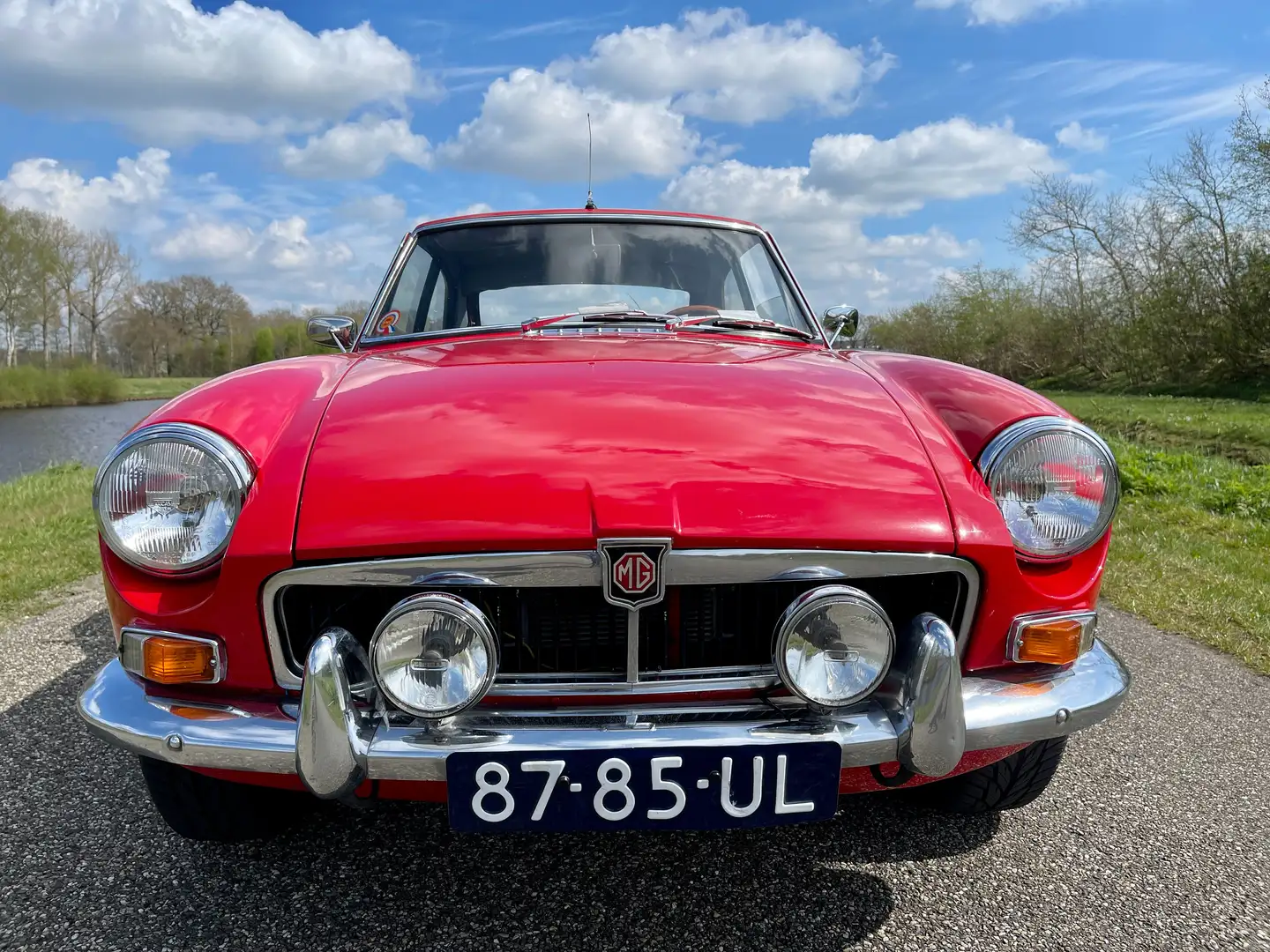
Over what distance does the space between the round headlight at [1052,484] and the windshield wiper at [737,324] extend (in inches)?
40.8

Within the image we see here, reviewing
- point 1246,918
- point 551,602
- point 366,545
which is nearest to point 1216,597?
point 1246,918

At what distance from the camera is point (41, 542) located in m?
5.29

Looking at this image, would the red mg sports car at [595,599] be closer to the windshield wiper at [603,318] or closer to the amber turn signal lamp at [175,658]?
the amber turn signal lamp at [175,658]

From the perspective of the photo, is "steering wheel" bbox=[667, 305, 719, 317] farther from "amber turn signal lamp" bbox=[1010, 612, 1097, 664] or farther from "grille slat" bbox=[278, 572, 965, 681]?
"amber turn signal lamp" bbox=[1010, 612, 1097, 664]

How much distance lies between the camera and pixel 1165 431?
12000 mm

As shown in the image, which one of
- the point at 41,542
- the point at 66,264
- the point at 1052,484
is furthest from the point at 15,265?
the point at 1052,484

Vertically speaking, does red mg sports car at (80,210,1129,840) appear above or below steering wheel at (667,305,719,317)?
below

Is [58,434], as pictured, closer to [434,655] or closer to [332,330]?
[332,330]

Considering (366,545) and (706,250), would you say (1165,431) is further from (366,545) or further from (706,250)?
(366,545)

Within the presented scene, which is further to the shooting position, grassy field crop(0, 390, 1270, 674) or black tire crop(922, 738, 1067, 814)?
grassy field crop(0, 390, 1270, 674)

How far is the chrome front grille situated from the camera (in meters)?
1.51

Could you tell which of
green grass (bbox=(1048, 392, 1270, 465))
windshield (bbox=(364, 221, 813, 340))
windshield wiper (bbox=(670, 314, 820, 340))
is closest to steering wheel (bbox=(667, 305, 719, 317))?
windshield (bbox=(364, 221, 813, 340))

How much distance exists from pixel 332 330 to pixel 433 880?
6.50 feet

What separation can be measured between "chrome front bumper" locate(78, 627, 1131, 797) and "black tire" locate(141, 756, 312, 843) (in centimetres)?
25
